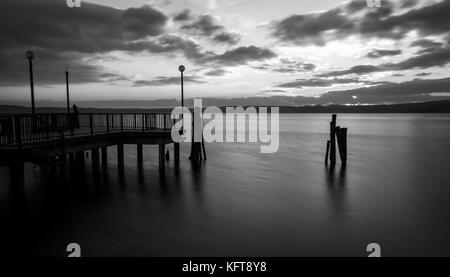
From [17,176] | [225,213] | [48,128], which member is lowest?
[225,213]

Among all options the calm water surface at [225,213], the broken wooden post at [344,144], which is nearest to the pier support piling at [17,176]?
the calm water surface at [225,213]

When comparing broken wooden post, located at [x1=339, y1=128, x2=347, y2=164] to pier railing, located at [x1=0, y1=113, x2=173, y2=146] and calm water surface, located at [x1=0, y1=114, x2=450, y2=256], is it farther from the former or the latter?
pier railing, located at [x1=0, y1=113, x2=173, y2=146]

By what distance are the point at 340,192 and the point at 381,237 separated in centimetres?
732

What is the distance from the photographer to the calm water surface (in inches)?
450

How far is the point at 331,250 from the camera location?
36.9 ft

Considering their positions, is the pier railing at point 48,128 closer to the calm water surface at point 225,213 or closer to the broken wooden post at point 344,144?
the calm water surface at point 225,213

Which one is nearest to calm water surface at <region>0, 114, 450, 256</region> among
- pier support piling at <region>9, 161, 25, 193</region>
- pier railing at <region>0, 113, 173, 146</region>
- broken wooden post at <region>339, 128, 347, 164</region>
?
→ pier support piling at <region>9, 161, 25, 193</region>

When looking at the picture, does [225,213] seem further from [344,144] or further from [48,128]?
[344,144]

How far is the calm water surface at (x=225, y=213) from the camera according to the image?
37.5 ft

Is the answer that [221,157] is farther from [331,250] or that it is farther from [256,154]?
[331,250]

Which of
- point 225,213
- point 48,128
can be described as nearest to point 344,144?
point 225,213

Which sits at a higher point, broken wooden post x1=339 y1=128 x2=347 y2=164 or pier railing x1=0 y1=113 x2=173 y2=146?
pier railing x1=0 y1=113 x2=173 y2=146

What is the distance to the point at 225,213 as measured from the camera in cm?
1530
